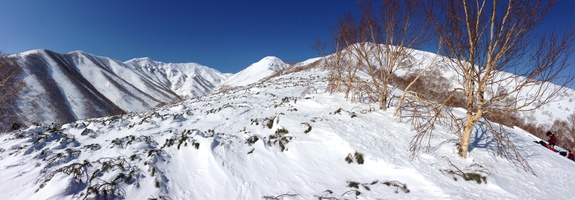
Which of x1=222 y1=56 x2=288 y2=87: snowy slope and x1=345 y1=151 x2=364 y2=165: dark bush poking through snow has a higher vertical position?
x1=222 y1=56 x2=288 y2=87: snowy slope

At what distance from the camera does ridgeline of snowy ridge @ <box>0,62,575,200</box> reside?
13.0 ft

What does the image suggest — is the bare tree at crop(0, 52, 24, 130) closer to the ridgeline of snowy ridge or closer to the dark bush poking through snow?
the ridgeline of snowy ridge

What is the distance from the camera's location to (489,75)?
4816mm

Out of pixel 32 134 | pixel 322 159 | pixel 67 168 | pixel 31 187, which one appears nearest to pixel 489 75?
pixel 322 159

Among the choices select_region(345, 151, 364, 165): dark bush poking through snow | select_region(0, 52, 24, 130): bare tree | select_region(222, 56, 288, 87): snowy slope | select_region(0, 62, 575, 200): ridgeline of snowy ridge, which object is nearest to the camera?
select_region(0, 62, 575, 200): ridgeline of snowy ridge

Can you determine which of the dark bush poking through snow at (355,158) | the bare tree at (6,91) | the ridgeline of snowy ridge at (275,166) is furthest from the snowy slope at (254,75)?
the dark bush poking through snow at (355,158)

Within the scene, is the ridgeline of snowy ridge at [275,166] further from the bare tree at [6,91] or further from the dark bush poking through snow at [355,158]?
the bare tree at [6,91]

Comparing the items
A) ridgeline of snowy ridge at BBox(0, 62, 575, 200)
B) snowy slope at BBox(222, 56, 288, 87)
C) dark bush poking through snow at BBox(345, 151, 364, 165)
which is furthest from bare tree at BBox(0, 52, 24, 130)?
snowy slope at BBox(222, 56, 288, 87)

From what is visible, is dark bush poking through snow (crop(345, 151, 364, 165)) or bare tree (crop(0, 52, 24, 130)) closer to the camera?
dark bush poking through snow (crop(345, 151, 364, 165))

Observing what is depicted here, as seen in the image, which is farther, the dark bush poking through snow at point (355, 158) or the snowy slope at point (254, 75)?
→ the snowy slope at point (254, 75)

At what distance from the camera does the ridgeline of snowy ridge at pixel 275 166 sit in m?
3.95

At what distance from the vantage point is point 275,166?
518cm

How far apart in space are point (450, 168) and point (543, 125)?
40168 mm

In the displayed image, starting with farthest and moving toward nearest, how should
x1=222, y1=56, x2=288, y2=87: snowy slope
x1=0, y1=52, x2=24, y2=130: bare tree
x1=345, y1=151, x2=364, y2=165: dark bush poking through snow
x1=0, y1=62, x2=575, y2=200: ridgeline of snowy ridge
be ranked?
x1=222, y1=56, x2=288, y2=87: snowy slope < x1=0, y1=52, x2=24, y2=130: bare tree < x1=345, y1=151, x2=364, y2=165: dark bush poking through snow < x1=0, y1=62, x2=575, y2=200: ridgeline of snowy ridge
